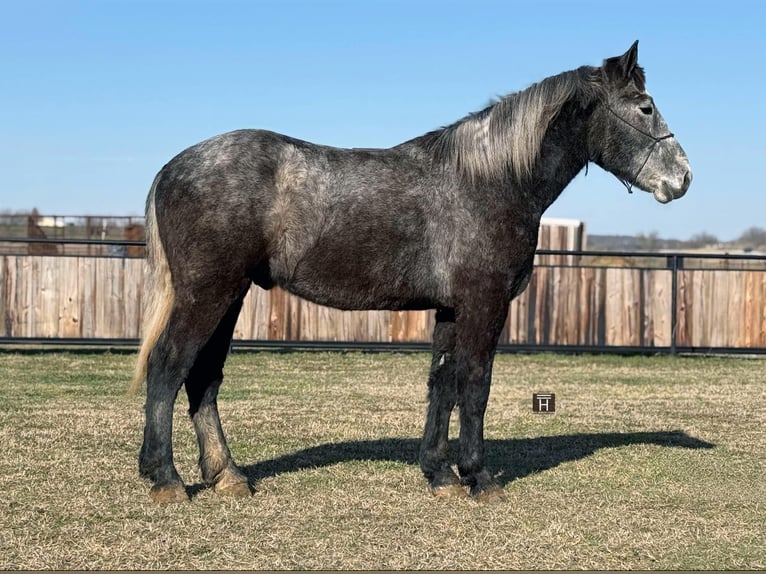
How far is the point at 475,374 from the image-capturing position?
672 centimetres

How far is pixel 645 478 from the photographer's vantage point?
7.40 meters

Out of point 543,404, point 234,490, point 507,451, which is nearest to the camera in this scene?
point 234,490

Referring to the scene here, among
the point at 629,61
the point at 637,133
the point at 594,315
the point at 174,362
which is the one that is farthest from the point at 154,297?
the point at 594,315

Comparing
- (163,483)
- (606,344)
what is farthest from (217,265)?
(606,344)

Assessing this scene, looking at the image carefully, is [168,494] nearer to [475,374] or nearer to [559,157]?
[475,374]

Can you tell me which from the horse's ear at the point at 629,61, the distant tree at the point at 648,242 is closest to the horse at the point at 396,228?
the horse's ear at the point at 629,61

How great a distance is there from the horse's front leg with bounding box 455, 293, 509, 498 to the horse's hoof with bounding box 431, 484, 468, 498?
0.06 meters

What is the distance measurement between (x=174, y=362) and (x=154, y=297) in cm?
44

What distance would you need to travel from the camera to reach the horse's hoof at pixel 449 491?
6742mm

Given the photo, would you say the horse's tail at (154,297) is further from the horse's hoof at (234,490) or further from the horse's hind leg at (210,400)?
the horse's hoof at (234,490)

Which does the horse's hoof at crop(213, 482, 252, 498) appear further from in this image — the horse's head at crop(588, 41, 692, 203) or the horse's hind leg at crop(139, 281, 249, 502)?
the horse's head at crop(588, 41, 692, 203)

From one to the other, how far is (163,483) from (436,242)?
7.49 feet

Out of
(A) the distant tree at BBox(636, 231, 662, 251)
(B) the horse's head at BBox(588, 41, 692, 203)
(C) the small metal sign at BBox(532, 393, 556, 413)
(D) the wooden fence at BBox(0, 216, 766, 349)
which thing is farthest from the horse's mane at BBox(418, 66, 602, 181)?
(A) the distant tree at BBox(636, 231, 662, 251)

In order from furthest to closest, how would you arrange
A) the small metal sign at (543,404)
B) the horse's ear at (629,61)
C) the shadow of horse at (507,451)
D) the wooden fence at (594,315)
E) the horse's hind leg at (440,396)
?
1. the wooden fence at (594,315)
2. the small metal sign at (543,404)
3. the shadow of horse at (507,451)
4. the horse's hind leg at (440,396)
5. the horse's ear at (629,61)
